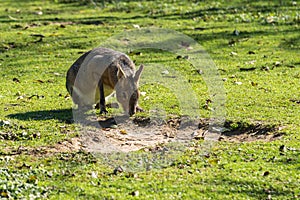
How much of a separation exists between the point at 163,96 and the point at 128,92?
169cm

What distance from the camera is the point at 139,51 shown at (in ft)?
46.9

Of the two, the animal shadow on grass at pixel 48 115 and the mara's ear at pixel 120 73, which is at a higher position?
the mara's ear at pixel 120 73

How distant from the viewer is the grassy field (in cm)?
690

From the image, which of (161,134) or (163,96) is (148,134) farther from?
(163,96)

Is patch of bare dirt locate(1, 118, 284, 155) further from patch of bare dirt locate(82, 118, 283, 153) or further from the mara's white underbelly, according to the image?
the mara's white underbelly

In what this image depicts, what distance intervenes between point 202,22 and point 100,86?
7.97m

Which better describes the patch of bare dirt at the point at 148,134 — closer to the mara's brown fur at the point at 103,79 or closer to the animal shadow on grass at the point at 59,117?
the animal shadow on grass at the point at 59,117

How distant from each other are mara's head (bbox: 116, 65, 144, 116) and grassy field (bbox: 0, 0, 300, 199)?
65cm

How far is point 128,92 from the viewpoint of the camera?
9266 mm

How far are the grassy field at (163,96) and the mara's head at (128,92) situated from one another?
655mm

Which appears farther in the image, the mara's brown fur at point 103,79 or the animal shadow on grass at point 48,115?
the animal shadow on grass at point 48,115

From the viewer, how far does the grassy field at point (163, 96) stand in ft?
22.6

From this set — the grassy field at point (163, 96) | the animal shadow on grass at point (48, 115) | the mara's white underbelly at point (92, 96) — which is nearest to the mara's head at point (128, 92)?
the mara's white underbelly at point (92, 96)

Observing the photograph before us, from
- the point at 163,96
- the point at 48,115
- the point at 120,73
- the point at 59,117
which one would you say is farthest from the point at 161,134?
the point at 163,96
